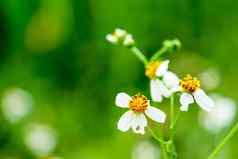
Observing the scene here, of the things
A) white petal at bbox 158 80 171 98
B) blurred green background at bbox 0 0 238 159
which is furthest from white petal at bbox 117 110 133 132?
blurred green background at bbox 0 0 238 159

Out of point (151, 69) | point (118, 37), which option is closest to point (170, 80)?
point (151, 69)

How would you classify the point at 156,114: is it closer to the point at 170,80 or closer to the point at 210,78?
the point at 170,80

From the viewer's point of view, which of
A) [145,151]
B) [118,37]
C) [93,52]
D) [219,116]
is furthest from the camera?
[93,52]

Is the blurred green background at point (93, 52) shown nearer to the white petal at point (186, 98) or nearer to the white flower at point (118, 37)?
the white flower at point (118, 37)

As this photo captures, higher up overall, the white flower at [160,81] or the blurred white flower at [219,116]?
the blurred white flower at [219,116]

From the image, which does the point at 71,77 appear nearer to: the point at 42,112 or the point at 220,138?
the point at 42,112

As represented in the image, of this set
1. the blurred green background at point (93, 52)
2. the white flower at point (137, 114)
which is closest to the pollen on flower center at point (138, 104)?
the white flower at point (137, 114)

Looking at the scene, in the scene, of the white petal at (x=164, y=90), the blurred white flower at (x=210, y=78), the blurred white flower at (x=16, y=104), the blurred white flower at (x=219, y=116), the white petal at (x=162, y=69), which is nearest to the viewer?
the white petal at (x=164, y=90)
